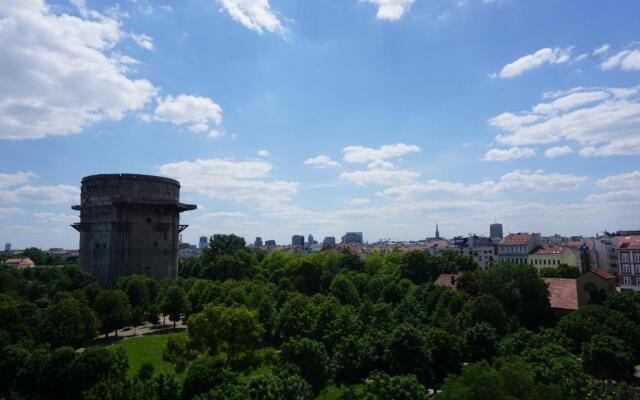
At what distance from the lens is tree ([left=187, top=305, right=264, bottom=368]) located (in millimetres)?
25719

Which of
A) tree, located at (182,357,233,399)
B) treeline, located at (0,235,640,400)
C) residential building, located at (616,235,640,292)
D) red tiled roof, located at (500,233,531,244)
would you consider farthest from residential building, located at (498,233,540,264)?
tree, located at (182,357,233,399)

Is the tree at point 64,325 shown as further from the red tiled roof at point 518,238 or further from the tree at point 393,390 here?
the red tiled roof at point 518,238

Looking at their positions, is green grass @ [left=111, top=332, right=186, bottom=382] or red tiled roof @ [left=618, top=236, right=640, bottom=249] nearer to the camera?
green grass @ [left=111, top=332, right=186, bottom=382]

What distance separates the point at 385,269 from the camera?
248 feet

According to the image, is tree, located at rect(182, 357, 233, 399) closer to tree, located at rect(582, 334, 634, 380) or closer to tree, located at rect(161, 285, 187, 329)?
tree, located at rect(582, 334, 634, 380)

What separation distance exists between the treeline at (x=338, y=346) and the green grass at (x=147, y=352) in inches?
120

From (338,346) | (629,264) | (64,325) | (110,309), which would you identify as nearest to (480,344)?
(338,346)

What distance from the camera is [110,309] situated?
4303 centimetres

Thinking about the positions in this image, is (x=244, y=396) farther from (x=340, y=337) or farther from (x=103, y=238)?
(x=103, y=238)

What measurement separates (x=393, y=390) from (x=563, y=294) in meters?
36.9

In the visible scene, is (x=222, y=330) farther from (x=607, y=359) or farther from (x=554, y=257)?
(x=554, y=257)

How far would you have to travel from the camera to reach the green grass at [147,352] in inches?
1264

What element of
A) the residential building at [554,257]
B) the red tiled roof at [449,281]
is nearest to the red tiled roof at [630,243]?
the residential building at [554,257]

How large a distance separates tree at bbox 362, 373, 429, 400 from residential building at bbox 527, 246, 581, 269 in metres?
73.2
